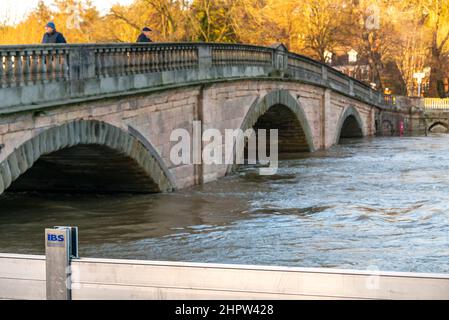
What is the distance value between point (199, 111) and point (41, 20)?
1022 inches

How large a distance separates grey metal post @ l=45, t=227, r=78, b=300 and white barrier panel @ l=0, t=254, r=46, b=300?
0.33 ft

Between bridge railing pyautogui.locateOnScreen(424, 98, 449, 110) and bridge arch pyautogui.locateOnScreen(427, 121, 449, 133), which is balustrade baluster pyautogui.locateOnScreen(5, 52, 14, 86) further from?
bridge arch pyautogui.locateOnScreen(427, 121, 449, 133)

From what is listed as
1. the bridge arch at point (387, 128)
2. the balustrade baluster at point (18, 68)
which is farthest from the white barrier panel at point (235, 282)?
the bridge arch at point (387, 128)

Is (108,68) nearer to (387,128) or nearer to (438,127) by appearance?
(387,128)

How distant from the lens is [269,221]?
14.8 meters

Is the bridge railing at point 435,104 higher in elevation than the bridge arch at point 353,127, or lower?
higher

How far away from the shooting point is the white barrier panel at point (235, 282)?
6141 mm

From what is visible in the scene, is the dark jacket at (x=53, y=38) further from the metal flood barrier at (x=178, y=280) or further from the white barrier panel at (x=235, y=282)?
the white barrier panel at (x=235, y=282)

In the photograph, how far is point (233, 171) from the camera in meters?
21.4

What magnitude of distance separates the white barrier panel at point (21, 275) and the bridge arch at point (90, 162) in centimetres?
569

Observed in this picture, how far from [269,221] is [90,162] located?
3418mm

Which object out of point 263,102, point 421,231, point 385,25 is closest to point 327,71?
point 263,102

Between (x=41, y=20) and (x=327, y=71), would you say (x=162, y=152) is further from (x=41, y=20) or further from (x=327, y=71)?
(x=41, y=20)

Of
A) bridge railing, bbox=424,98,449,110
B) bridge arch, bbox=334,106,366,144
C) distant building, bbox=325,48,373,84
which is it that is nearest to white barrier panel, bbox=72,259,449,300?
bridge arch, bbox=334,106,366,144
